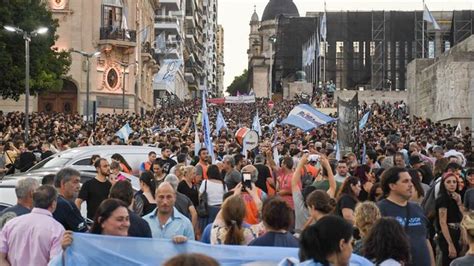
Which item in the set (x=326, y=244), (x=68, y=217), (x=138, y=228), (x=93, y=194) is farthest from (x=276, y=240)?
(x=93, y=194)

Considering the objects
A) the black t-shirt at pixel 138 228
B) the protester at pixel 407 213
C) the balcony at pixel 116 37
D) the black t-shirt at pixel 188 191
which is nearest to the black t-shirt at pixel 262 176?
the black t-shirt at pixel 188 191

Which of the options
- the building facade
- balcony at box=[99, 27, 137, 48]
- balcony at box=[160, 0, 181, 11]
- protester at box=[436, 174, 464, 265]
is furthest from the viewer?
balcony at box=[160, 0, 181, 11]

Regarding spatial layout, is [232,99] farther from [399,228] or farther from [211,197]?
[399,228]

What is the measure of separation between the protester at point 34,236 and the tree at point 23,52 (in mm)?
34352

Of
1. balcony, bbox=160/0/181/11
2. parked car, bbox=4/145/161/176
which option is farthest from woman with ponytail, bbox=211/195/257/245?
balcony, bbox=160/0/181/11

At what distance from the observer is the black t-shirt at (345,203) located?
846cm

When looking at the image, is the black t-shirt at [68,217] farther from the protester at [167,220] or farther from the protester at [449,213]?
the protester at [449,213]

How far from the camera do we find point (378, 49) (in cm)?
9594

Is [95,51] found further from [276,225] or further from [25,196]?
[276,225]

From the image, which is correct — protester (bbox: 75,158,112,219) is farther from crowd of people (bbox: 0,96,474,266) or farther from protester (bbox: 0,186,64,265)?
protester (bbox: 0,186,64,265)

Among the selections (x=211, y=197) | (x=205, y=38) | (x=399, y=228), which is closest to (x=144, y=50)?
(x=211, y=197)

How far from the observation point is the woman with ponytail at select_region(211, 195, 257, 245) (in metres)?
7.14

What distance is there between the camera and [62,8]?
5325 centimetres

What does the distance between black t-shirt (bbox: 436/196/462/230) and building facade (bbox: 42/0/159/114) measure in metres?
42.9
